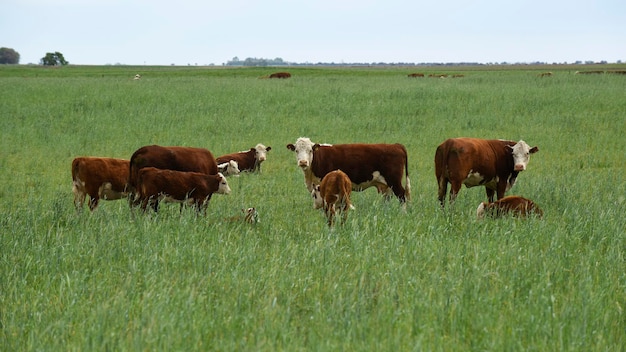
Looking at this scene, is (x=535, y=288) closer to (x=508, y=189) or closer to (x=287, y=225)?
(x=287, y=225)

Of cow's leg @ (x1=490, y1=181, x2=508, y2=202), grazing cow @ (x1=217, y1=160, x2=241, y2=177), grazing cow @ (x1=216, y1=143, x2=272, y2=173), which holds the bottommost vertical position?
grazing cow @ (x1=216, y1=143, x2=272, y2=173)

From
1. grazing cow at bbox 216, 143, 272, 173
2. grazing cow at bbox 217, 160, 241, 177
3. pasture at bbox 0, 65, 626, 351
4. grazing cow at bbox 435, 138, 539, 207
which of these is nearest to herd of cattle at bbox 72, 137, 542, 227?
grazing cow at bbox 435, 138, 539, 207

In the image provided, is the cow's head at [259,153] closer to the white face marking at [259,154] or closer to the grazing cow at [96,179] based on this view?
the white face marking at [259,154]

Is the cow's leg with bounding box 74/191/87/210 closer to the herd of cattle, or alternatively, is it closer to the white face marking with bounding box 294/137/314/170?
the herd of cattle

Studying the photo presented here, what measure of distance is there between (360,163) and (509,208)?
3.41 m

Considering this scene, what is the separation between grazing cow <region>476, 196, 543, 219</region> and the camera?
987 cm

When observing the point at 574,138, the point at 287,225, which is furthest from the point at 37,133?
the point at 574,138

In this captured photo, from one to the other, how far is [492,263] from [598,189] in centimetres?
683

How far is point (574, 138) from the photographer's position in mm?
21906

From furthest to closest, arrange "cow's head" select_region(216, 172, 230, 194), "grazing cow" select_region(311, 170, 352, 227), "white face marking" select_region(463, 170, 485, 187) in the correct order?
1. "white face marking" select_region(463, 170, 485, 187)
2. "cow's head" select_region(216, 172, 230, 194)
3. "grazing cow" select_region(311, 170, 352, 227)

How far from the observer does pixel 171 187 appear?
10469 millimetres

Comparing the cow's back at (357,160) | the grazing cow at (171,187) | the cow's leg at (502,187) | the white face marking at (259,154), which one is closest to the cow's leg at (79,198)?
the grazing cow at (171,187)

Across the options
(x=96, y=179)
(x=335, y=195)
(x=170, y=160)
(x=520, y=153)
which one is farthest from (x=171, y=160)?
(x=520, y=153)

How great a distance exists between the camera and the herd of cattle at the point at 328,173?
1035cm
